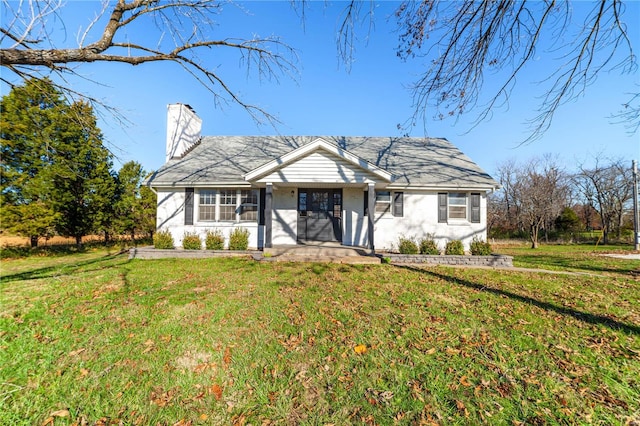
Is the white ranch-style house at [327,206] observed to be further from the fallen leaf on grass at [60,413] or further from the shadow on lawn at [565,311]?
the fallen leaf on grass at [60,413]

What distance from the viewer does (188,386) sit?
8.63ft

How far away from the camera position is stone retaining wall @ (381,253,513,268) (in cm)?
921

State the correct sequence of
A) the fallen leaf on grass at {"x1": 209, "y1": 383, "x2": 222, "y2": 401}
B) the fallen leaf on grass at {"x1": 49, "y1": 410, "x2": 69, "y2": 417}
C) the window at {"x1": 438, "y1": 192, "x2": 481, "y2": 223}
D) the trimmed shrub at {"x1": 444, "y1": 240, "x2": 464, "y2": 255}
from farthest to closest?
the window at {"x1": 438, "y1": 192, "x2": 481, "y2": 223}
the trimmed shrub at {"x1": 444, "y1": 240, "x2": 464, "y2": 255}
the fallen leaf on grass at {"x1": 209, "y1": 383, "x2": 222, "y2": 401}
the fallen leaf on grass at {"x1": 49, "y1": 410, "x2": 69, "y2": 417}

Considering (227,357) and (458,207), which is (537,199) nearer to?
(458,207)

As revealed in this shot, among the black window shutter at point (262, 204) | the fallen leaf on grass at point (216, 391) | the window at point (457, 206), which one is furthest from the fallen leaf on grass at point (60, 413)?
the window at point (457, 206)

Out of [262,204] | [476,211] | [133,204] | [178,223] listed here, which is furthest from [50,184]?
[476,211]

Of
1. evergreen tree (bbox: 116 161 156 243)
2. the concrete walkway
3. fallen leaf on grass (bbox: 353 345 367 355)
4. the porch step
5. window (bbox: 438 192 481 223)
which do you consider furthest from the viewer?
Answer: evergreen tree (bbox: 116 161 156 243)

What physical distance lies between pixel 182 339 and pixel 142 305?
1.94 m

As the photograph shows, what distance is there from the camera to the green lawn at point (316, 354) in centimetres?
234

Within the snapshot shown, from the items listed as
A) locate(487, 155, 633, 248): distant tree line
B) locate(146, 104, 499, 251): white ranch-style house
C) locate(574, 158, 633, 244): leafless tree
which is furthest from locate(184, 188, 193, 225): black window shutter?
locate(574, 158, 633, 244): leafless tree

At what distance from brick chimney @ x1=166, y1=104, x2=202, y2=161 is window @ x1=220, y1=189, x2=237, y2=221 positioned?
4078mm

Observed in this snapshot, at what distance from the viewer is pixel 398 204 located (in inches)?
459

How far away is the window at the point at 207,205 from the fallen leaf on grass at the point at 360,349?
33.3 ft

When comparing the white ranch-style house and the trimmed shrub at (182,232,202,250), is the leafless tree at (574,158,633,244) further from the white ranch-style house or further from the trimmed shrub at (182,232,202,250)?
the trimmed shrub at (182,232,202,250)
